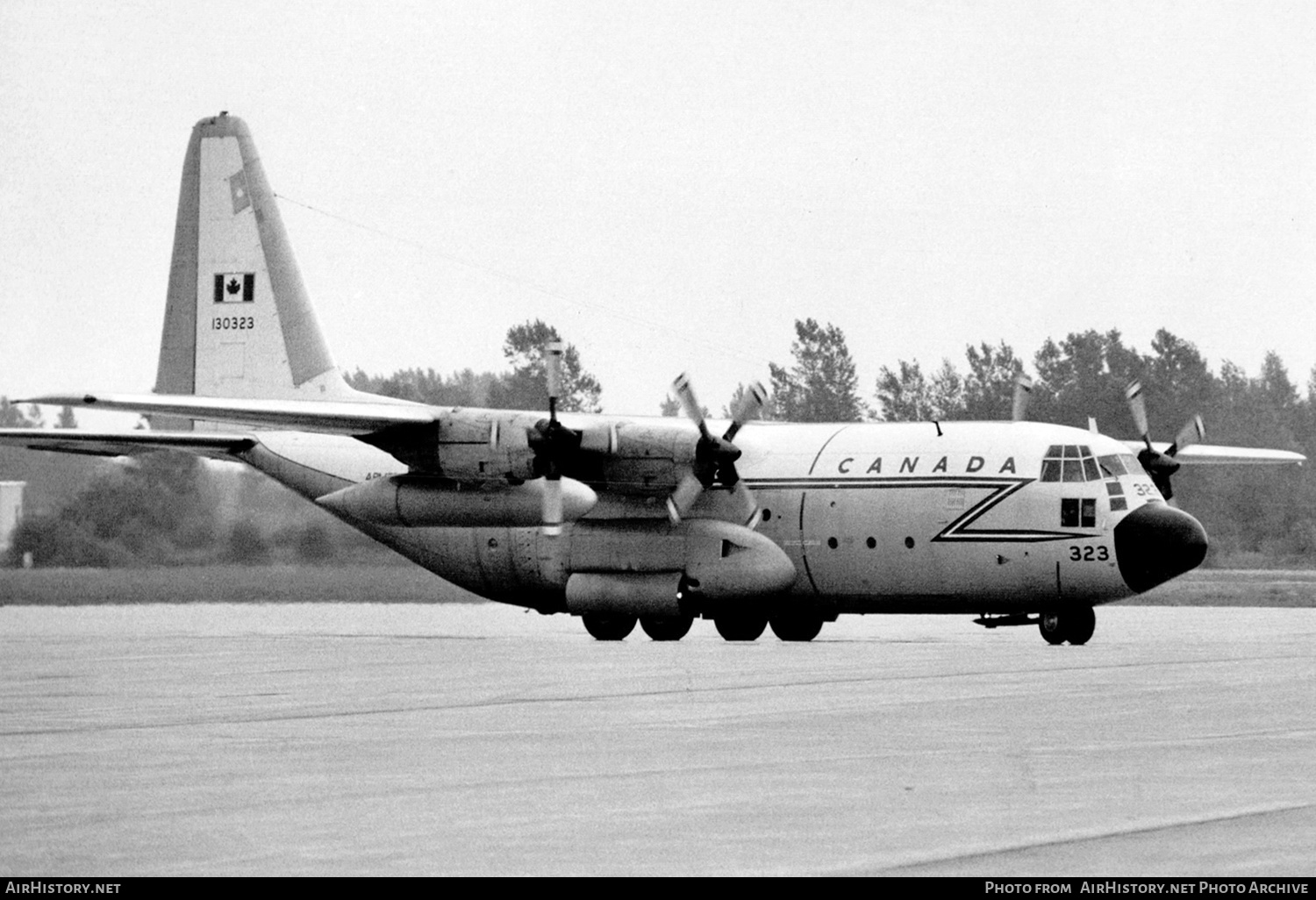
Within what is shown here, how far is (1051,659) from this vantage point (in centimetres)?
2392

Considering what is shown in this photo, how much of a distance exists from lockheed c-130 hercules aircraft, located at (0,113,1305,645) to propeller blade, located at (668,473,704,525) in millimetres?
43

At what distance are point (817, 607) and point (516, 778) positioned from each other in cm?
1889

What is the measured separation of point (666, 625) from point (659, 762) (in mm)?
17395

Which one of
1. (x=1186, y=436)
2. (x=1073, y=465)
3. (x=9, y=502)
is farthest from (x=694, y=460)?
(x=9, y=502)

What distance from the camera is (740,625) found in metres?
31.2

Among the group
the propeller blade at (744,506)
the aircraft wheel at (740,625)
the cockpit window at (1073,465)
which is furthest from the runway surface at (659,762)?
the aircraft wheel at (740,625)

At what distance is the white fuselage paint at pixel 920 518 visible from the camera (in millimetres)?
28031

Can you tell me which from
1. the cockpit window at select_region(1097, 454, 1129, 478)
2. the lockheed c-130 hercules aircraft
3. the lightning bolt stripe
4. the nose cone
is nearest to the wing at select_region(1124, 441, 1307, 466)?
the lockheed c-130 hercules aircraft

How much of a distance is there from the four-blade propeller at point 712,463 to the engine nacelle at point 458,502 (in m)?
1.33

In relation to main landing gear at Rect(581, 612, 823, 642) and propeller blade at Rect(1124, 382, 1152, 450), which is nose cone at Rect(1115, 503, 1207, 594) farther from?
main landing gear at Rect(581, 612, 823, 642)

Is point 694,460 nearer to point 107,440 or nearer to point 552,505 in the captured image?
point 552,505

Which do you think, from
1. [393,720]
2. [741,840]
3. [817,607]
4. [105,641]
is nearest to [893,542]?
[817,607]

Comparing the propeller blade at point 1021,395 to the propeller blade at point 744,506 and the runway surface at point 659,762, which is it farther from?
the runway surface at point 659,762

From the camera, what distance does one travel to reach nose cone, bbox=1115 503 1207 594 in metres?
27.2
